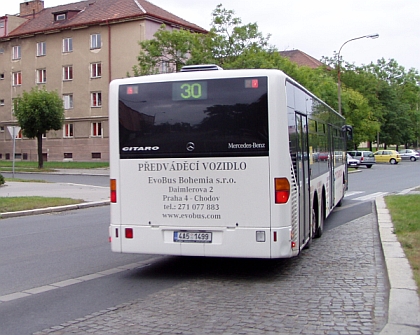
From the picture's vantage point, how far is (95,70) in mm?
53875

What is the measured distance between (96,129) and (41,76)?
882 cm

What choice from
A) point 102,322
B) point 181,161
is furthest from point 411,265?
point 102,322

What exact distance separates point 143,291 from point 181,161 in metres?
1.77

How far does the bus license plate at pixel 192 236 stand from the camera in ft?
26.3

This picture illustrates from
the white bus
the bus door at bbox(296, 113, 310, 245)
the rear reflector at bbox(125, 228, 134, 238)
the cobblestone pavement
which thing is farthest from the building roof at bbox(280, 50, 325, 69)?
the rear reflector at bbox(125, 228, 134, 238)

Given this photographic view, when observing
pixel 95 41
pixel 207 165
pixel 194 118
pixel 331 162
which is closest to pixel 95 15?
pixel 95 41

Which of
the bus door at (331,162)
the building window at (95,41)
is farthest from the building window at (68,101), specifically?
the bus door at (331,162)

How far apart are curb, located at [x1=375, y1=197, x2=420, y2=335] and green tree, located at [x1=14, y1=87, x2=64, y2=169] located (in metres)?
34.2

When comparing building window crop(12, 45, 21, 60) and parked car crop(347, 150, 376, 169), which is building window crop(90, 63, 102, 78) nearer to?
building window crop(12, 45, 21, 60)

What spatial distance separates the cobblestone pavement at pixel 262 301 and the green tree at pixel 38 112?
33537 millimetres

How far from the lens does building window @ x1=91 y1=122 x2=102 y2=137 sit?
5392cm

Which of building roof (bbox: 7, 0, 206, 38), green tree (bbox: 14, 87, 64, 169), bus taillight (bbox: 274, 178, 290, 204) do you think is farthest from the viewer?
building roof (bbox: 7, 0, 206, 38)

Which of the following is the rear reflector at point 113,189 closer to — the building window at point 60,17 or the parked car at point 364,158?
the parked car at point 364,158

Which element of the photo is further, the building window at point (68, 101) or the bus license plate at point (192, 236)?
the building window at point (68, 101)
